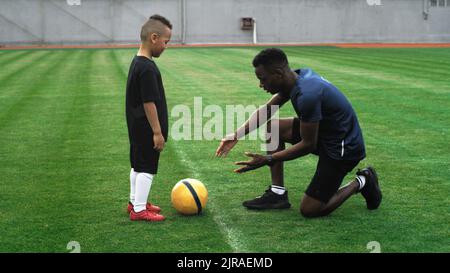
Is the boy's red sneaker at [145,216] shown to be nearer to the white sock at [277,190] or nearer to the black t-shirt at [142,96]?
the black t-shirt at [142,96]

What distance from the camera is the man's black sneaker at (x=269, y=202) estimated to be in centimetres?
657

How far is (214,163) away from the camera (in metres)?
8.70

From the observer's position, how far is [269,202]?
6.60 meters

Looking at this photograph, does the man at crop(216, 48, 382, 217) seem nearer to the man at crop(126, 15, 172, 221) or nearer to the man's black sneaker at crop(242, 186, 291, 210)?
the man's black sneaker at crop(242, 186, 291, 210)

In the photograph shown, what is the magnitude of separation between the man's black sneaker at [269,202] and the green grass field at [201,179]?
10 centimetres

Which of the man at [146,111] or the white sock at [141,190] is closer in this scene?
the man at [146,111]

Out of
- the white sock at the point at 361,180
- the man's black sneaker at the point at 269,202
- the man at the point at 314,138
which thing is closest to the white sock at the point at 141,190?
the man at the point at 314,138

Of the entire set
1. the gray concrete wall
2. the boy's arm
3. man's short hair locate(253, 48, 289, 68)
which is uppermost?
the gray concrete wall

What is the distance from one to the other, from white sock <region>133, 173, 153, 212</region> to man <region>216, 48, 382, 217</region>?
772 mm

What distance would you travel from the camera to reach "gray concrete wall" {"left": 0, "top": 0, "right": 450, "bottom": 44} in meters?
41.4

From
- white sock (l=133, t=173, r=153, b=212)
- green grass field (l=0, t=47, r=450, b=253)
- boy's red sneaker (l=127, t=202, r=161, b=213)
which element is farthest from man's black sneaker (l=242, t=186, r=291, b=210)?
white sock (l=133, t=173, r=153, b=212)

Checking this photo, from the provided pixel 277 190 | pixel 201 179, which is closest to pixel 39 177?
pixel 201 179

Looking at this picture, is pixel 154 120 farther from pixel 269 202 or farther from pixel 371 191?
pixel 371 191
